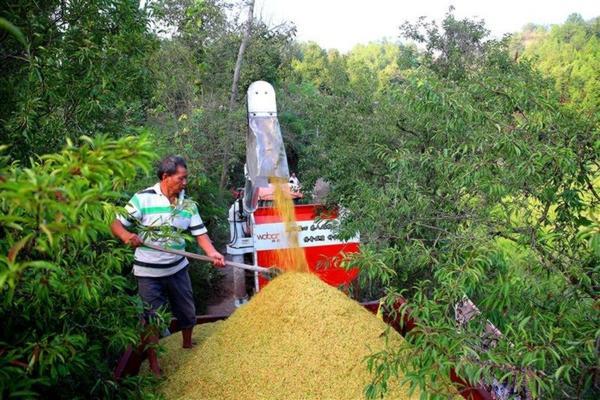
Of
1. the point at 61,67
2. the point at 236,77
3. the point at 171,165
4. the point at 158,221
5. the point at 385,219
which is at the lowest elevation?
the point at 385,219

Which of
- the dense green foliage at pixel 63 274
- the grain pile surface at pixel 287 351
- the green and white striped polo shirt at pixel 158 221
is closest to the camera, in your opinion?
the dense green foliage at pixel 63 274

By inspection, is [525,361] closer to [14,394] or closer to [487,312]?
[487,312]

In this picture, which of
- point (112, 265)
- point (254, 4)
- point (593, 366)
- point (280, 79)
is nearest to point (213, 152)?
point (254, 4)

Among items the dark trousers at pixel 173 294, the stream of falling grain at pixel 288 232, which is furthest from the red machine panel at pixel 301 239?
the dark trousers at pixel 173 294

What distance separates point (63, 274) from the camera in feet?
5.58

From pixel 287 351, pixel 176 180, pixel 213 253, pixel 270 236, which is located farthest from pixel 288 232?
pixel 287 351

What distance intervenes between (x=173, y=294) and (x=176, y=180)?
92cm

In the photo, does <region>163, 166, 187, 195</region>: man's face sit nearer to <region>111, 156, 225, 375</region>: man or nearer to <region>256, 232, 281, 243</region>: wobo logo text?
<region>111, 156, 225, 375</region>: man

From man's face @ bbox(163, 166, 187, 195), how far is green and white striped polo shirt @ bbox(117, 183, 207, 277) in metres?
0.08

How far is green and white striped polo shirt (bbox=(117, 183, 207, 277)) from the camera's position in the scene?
141 inches

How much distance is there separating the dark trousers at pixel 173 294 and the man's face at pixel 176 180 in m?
0.66

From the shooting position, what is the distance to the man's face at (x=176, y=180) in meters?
3.62

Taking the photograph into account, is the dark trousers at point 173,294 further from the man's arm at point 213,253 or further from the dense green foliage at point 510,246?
the dense green foliage at point 510,246

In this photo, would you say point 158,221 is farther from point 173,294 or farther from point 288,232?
point 288,232
